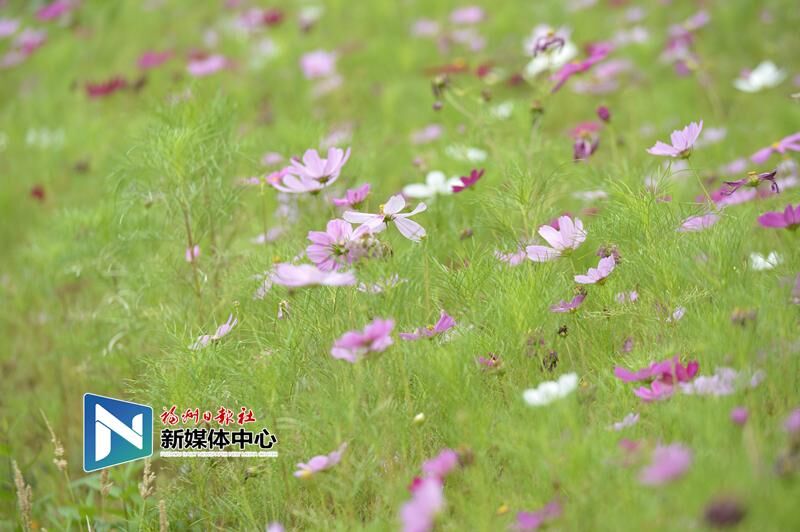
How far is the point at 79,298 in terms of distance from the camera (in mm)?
2369

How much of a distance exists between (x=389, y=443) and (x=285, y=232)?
0.77m

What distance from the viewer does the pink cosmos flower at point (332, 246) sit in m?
1.31

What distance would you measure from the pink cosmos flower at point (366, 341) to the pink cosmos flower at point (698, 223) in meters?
0.59

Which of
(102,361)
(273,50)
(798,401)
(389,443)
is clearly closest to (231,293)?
(102,361)

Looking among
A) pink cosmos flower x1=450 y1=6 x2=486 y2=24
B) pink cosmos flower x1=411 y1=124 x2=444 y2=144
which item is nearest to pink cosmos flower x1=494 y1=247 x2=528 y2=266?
pink cosmos flower x1=411 y1=124 x2=444 y2=144

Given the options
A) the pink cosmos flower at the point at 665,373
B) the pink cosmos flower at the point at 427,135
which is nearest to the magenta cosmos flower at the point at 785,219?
the pink cosmos flower at the point at 665,373

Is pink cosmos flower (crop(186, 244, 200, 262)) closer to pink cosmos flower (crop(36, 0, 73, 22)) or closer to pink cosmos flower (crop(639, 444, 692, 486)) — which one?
pink cosmos flower (crop(639, 444, 692, 486))

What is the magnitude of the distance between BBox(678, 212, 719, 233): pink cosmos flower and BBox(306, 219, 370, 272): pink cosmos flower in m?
0.55

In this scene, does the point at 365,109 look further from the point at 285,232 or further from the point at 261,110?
the point at 285,232

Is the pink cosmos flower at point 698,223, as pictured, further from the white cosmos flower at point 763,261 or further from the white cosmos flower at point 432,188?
the white cosmos flower at point 432,188

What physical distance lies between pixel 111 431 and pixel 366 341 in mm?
613

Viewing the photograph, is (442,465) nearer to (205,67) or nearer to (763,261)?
(763,261)

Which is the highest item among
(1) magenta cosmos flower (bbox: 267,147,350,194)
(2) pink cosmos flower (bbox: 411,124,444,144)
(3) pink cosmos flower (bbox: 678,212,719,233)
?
(1) magenta cosmos flower (bbox: 267,147,350,194)

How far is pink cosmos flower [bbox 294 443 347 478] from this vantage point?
3.80 ft
